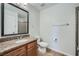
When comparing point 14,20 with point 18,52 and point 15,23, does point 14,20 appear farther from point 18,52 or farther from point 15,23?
point 18,52

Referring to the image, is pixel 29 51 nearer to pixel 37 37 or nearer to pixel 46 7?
pixel 37 37

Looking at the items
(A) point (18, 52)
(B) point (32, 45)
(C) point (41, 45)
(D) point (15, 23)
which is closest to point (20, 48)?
(A) point (18, 52)

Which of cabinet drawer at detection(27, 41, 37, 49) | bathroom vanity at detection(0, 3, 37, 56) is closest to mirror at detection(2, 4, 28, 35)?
bathroom vanity at detection(0, 3, 37, 56)

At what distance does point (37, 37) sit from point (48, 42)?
0.20m

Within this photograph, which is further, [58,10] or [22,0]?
[58,10]

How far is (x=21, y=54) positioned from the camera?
1.16m

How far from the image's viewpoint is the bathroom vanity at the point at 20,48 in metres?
1.00

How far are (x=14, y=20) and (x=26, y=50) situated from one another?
1.81ft

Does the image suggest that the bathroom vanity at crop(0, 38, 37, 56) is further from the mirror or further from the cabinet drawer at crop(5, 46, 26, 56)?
the mirror

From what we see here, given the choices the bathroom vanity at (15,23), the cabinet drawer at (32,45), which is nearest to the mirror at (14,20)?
the bathroom vanity at (15,23)

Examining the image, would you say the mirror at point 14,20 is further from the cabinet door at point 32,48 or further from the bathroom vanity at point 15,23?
the cabinet door at point 32,48

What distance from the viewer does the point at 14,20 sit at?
1.41 metres

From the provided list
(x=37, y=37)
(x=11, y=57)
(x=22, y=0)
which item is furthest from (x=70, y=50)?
(x=22, y=0)

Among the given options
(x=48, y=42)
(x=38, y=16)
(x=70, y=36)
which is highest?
(x=38, y=16)
